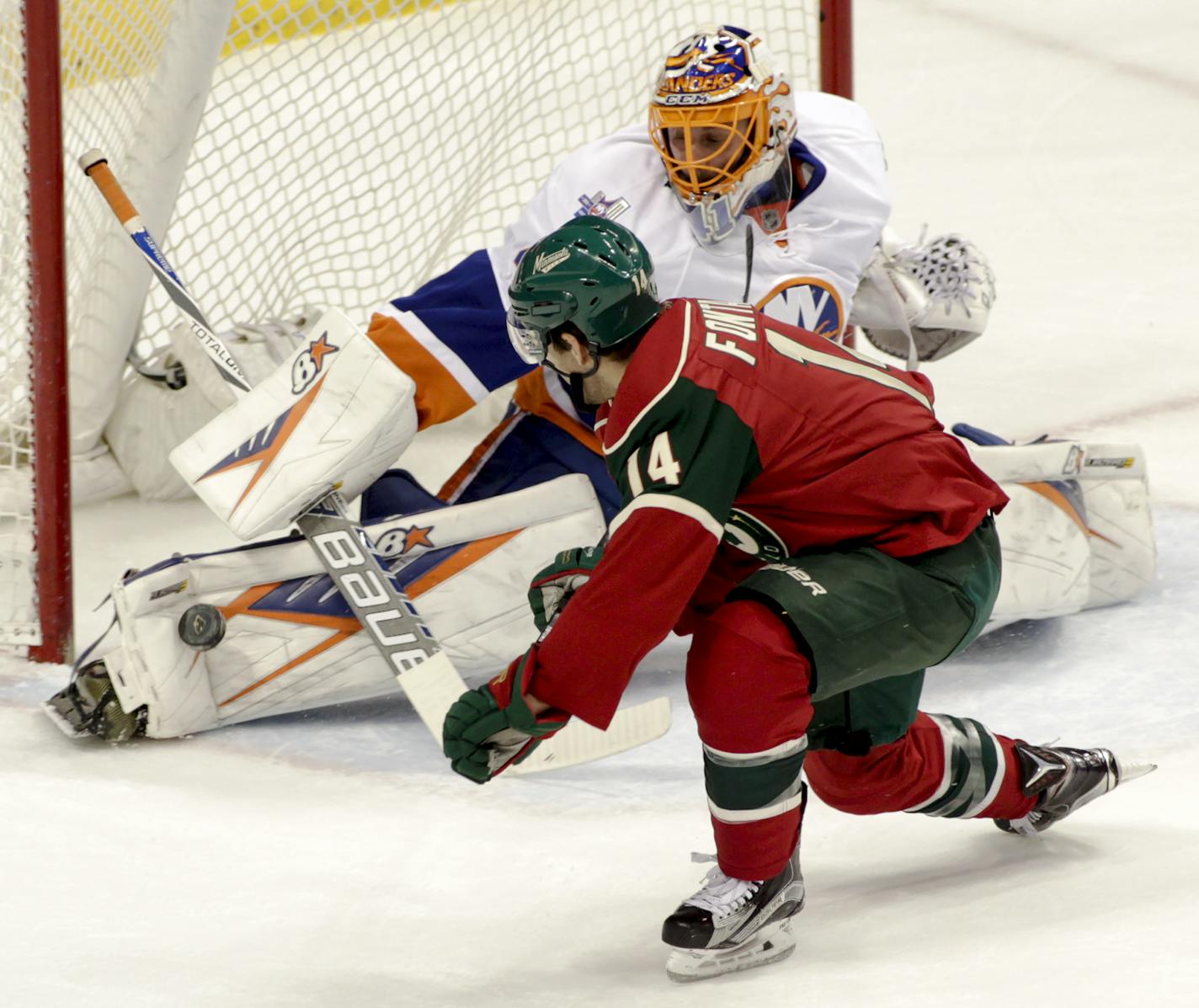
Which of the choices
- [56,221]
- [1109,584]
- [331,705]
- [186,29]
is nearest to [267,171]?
[186,29]

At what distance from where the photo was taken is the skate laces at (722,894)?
6.25 ft

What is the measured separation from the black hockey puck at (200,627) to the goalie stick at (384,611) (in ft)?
0.55

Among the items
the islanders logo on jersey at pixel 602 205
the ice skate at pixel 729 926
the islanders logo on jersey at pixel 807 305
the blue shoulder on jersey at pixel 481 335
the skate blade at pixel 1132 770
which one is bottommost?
the skate blade at pixel 1132 770

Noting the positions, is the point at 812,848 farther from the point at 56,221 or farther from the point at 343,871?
the point at 56,221

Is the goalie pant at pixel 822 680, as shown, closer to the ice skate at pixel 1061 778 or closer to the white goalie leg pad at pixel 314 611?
the ice skate at pixel 1061 778

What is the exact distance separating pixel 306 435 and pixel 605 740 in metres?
0.59

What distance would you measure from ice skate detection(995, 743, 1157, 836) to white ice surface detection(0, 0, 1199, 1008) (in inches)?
1.2

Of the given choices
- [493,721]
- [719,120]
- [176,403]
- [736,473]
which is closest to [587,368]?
[736,473]

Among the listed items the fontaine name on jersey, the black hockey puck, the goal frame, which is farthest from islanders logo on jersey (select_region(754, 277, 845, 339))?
A: the goal frame

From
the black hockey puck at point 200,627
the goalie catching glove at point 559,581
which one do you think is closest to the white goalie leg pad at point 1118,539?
the goalie catching glove at point 559,581

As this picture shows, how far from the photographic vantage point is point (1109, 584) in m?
3.06

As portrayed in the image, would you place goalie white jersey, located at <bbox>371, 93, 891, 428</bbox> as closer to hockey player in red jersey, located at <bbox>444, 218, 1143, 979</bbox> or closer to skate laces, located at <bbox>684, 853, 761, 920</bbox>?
hockey player in red jersey, located at <bbox>444, 218, 1143, 979</bbox>

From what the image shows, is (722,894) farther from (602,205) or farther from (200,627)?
(602,205)

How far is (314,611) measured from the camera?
265 cm
